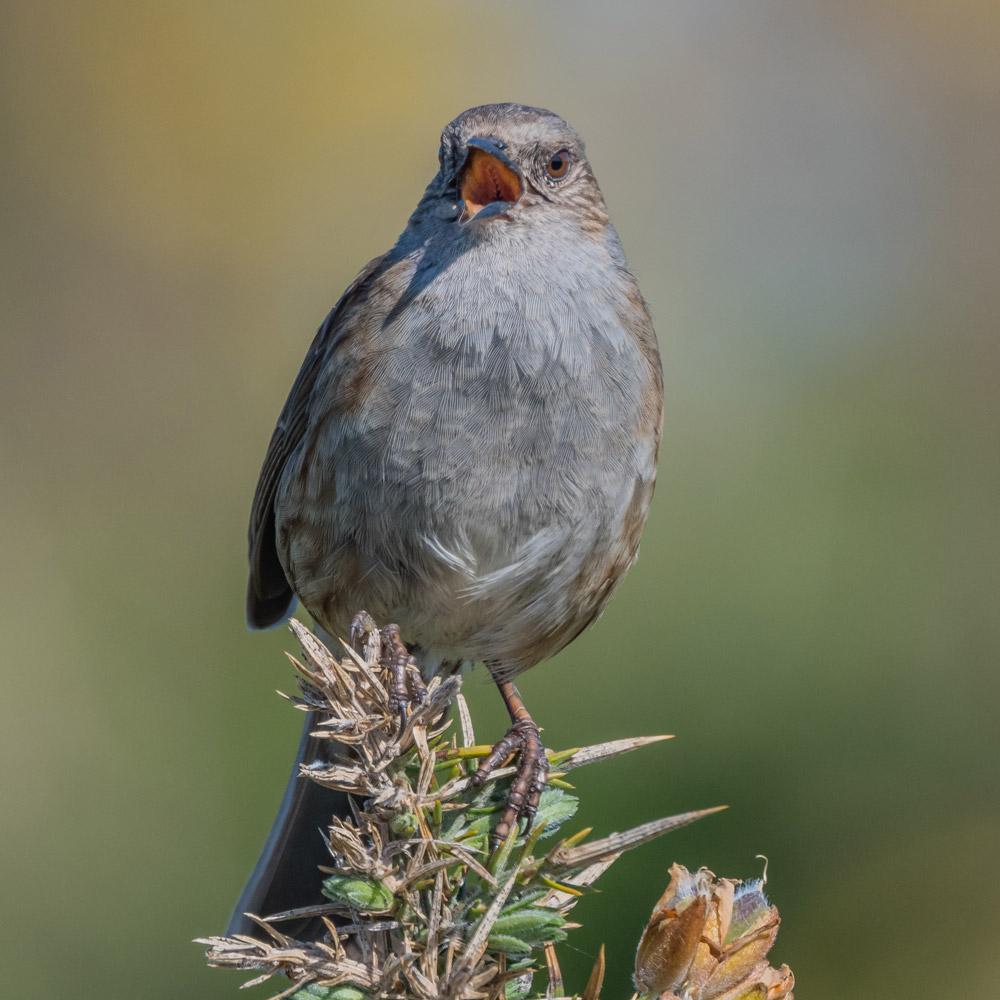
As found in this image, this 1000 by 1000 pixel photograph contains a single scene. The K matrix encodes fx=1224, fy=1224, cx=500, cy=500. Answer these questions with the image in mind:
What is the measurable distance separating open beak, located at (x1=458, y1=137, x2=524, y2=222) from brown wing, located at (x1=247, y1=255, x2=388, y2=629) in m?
0.33

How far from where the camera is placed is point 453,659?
3.79 meters

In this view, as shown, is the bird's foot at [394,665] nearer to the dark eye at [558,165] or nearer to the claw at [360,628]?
the claw at [360,628]

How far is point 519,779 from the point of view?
248 centimetres

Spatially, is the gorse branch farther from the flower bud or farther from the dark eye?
the dark eye

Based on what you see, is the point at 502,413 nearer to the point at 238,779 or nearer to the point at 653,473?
the point at 653,473

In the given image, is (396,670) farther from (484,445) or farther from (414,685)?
(484,445)

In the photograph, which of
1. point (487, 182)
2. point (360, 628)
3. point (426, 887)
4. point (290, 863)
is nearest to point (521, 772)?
point (360, 628)

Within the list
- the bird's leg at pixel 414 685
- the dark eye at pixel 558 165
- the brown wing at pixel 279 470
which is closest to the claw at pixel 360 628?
the bird's leg at pixel 414 685

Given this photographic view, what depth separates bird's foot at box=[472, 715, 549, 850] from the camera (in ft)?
7.44

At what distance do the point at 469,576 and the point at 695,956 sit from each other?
5.82 feet

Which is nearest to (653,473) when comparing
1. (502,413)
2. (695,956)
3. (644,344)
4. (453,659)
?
(644,344)

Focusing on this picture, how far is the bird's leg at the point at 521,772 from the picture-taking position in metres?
2.29

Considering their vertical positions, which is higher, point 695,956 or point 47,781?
point 695,956

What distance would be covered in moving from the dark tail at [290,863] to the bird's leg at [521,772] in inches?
26.2
